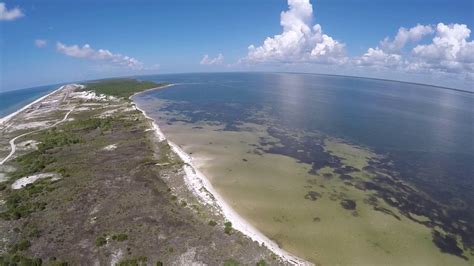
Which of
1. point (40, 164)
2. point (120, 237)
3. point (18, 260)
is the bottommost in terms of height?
point (120, 237)

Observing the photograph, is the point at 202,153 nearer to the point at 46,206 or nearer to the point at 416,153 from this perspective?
the point at 46,206

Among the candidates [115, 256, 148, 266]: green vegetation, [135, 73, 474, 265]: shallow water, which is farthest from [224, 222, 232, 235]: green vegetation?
[115, 256, 148, 266]: green vegetation

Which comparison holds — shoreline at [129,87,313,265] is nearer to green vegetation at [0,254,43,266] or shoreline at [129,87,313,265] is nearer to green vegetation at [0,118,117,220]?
green vegetation at [0,254,43,266]

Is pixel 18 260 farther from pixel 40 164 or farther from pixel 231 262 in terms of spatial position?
pixel 40 164

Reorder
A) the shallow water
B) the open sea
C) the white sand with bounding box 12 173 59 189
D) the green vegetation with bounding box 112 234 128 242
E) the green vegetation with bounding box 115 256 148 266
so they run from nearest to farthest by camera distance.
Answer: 1. the green vegetation with bounding box 115 256 148 266
2. the green vegetation with bounding box 112 234 128 242
3. the open sea
4. the shallow water
5. the white sand with bounding box 12 173 59 189

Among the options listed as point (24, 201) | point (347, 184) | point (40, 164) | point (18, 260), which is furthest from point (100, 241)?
point (347, 184)

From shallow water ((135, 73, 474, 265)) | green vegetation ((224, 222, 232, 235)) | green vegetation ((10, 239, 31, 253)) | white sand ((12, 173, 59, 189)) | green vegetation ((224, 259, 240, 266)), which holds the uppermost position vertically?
white sand ((12, 173, 59, 189))

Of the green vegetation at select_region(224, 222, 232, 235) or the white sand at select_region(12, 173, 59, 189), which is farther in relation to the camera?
the white sand at select_region(12, 173, 59, 189)

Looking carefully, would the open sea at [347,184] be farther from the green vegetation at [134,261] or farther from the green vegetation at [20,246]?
the green vegetation at [20,246]

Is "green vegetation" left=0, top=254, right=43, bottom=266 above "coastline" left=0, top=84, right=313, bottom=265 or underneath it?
above

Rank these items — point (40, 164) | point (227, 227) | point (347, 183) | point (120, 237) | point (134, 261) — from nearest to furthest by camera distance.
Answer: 1. point (134, 261)
2. point (120, 237)
3. point (227, 227)
4. point (347, 183)
5. point (40, 164)
